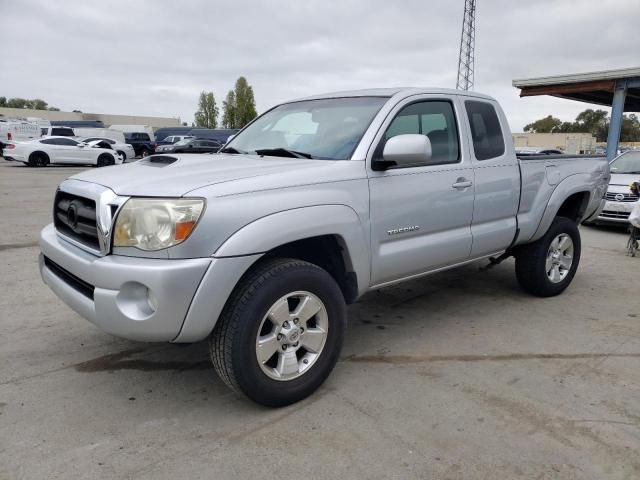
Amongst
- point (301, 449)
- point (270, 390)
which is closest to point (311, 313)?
point (270, 390)

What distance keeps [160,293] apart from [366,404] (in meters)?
1.35

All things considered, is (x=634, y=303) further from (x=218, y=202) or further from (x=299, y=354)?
(x=218, y=202)

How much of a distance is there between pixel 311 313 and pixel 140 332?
92 centimetres

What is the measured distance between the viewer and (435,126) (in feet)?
12.9

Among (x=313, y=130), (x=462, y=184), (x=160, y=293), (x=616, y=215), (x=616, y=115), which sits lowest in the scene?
(x=616, y=215)

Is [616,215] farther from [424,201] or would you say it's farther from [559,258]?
[424,201]

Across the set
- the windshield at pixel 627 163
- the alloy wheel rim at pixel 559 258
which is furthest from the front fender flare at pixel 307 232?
the windshield at pixel 627 163

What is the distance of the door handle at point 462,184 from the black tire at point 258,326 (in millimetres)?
1353

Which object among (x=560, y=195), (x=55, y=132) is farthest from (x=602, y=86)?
(x=55, y=132)

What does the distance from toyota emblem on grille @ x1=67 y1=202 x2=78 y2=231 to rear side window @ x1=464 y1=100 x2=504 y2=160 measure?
2855 millimetres

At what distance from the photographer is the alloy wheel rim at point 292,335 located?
9.16 ft

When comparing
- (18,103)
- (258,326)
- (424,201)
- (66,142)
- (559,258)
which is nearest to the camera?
(258,326)

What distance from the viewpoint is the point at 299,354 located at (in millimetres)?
3039

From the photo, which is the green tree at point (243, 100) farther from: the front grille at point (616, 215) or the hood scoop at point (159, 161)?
the hood scoop at point (159, 161)
